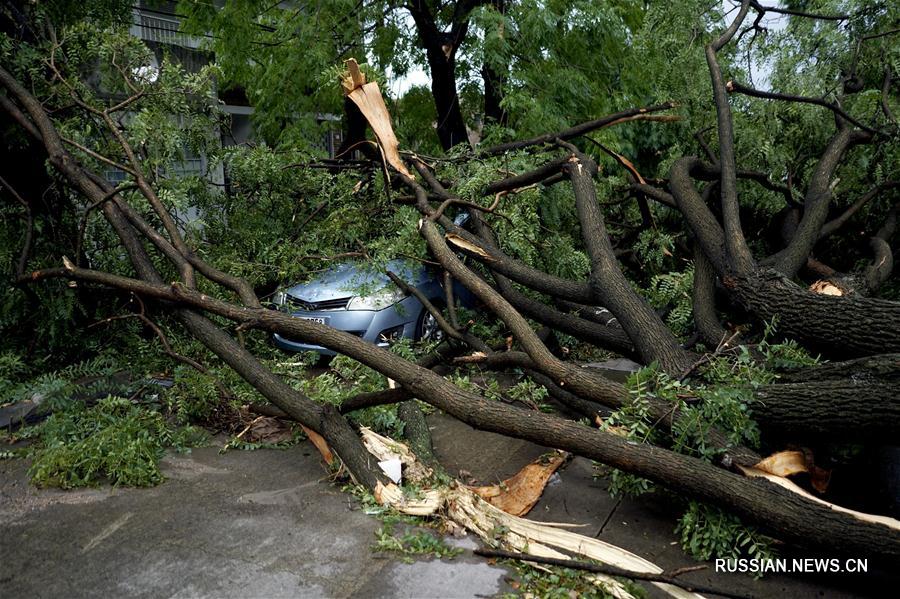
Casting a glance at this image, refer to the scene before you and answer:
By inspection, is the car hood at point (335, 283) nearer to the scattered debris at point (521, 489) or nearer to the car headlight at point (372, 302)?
the car headlight at point (372, 302)

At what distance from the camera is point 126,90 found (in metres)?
6.45

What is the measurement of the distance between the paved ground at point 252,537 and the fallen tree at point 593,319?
36 centimetres

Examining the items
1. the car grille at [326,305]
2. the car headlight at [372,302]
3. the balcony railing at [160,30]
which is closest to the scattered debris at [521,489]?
the car headlight at [372,302]

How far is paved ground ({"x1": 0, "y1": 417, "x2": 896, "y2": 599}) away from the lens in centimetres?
319

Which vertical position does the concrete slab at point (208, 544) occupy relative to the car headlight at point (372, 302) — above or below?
below

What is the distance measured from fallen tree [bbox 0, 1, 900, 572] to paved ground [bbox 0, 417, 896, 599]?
0.36 meters

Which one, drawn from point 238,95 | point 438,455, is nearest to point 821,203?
point 438,455

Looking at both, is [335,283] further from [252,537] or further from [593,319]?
[252,537]

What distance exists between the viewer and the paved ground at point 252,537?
10.5 ft

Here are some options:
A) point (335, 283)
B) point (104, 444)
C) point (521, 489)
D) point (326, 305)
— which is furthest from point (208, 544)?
point (335, 283)

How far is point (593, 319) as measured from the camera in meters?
5.87

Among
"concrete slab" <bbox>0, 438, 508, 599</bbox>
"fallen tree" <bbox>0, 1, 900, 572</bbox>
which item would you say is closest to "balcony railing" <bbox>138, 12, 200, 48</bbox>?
"fallen tree" <bbox>0, 1, 900, 572</bbox>

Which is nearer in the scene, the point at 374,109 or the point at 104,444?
the point at 104,444

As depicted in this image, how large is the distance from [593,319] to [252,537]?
326 centimetres
